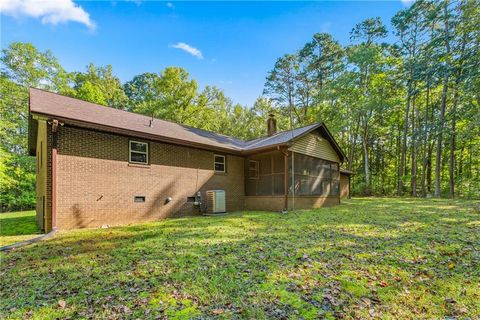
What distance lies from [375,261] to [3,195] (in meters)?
25.4

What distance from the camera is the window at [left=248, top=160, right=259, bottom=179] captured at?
13373 millimetres

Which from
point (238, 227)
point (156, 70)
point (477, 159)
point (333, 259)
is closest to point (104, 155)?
point (238, 227)

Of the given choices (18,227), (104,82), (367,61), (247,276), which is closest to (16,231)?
(18,227)

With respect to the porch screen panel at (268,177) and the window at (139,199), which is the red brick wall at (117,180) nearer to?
the window at (139,199)

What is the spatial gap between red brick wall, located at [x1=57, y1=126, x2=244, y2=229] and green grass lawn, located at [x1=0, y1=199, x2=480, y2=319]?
1.61m

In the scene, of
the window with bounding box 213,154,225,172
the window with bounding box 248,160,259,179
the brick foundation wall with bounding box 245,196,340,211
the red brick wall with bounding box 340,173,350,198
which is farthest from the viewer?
the red brick wall with bounding box 340,173,350,198

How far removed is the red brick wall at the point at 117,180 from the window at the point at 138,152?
0.21 meters

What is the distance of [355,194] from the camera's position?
Result: 2472cm

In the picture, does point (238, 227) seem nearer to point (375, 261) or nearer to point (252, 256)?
point (252, 256)

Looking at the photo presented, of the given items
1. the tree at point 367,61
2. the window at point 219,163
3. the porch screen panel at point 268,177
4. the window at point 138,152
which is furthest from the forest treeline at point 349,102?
the window at point 219,163

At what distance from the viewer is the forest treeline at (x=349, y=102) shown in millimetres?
19109

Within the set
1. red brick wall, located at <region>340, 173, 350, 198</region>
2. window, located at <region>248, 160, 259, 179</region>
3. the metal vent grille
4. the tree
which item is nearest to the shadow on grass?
the metal vent grille

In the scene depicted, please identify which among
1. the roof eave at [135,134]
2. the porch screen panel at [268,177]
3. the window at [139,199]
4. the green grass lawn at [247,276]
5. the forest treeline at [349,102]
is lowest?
the green grass lawn at [247,276]

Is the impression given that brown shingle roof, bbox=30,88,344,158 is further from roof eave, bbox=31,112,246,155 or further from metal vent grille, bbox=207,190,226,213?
metal vent grille, bbox=207,190,226,213
